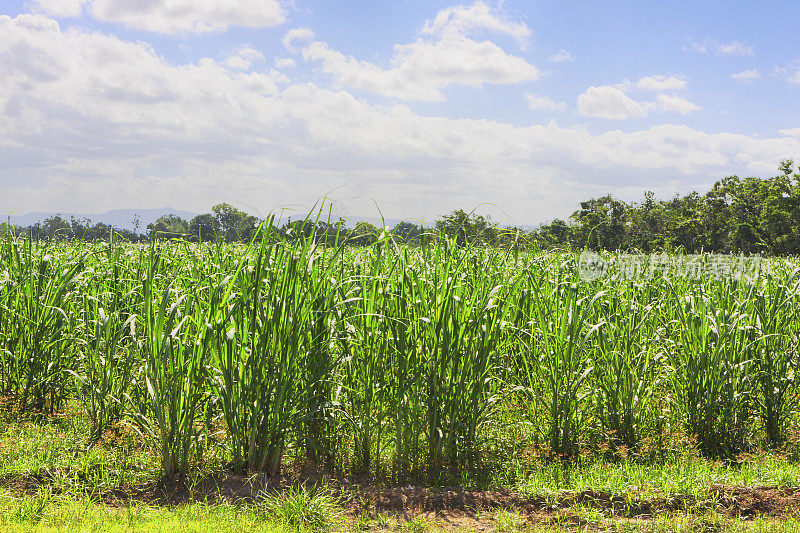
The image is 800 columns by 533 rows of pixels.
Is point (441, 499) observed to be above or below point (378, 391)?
below

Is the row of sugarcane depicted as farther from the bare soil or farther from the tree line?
the tree line

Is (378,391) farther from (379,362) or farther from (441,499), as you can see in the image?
(441,499)

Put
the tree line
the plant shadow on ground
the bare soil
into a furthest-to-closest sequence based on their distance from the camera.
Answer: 1. the tree line
2. the bare soil
3. the plant shadow on ground

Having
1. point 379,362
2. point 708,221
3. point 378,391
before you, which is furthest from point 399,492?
point 708,221

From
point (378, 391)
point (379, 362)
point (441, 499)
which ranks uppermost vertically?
point (379, 362)

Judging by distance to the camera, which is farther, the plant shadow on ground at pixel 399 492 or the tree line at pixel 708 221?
the tree line at pixel 708 221

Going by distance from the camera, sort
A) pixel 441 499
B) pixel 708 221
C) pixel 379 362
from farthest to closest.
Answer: pixel 708 221
pixel 379 362
pixel 441 499

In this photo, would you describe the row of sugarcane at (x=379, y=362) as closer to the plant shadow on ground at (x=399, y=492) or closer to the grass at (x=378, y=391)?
the grass at (x=378, y=391)

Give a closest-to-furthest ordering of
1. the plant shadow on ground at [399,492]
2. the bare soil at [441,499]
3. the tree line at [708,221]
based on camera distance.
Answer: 1. the plant shadow on ground at [399,492]
2. the bare soil at [441,499]
3. the tree line at [708,221]

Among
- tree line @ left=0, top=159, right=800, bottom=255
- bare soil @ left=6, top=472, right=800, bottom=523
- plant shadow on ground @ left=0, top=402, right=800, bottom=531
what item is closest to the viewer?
Answer: plant shadow on ground @ left=0, top=402, right=800, bottom=531

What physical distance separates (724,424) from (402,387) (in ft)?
9.23

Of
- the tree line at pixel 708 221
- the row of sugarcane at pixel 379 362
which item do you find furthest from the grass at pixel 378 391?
the tree line at pixel 708 221

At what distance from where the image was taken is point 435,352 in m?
3.56

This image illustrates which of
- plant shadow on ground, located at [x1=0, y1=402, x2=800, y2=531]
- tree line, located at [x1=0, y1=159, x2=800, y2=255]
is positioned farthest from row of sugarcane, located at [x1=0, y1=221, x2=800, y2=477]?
tree line, located at [x1=0, y1=159, x2=800, y2=255]
